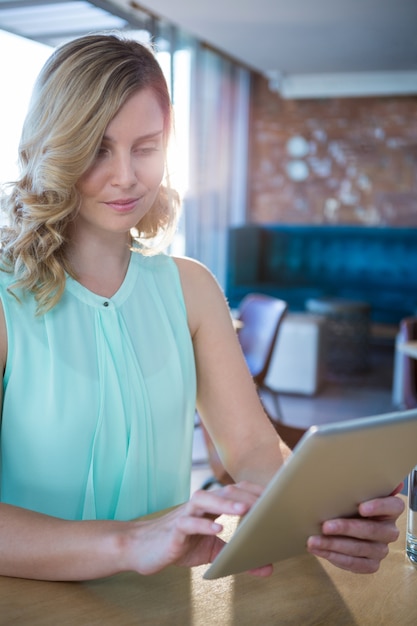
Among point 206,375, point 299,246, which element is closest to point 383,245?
point 299,246

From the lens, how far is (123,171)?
1226 mm

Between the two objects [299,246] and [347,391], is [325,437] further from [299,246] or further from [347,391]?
[299,246]

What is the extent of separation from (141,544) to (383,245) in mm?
7298

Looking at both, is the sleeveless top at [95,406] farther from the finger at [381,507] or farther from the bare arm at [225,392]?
the finger at [381,507]

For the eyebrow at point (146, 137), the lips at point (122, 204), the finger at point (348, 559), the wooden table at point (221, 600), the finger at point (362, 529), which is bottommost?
the wooden table at point (221, 600)

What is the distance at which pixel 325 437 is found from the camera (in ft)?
2.29

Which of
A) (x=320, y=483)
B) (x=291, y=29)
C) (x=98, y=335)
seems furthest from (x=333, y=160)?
(x=320, y=483)

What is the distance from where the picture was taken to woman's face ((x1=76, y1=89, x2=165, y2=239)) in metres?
1.23

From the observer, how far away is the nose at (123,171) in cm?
122

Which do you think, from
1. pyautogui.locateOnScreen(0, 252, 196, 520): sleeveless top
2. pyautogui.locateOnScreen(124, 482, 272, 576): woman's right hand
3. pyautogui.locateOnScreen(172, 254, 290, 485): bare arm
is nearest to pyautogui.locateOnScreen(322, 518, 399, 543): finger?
pyautogui.locateOnScreen(124, 482, 272, 576): woman's right hand

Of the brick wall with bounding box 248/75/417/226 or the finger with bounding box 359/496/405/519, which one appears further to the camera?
the brick wall with bounding box 248/75/417/226

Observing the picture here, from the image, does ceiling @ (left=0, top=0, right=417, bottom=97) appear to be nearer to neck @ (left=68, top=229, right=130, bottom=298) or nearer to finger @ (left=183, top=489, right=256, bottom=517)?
neck @ (left=68, top=229, right=130, bottom=298)

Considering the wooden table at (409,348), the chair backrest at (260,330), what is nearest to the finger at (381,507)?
the wooden table at (409,348)

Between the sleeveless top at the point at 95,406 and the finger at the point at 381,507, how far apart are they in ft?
1.67
